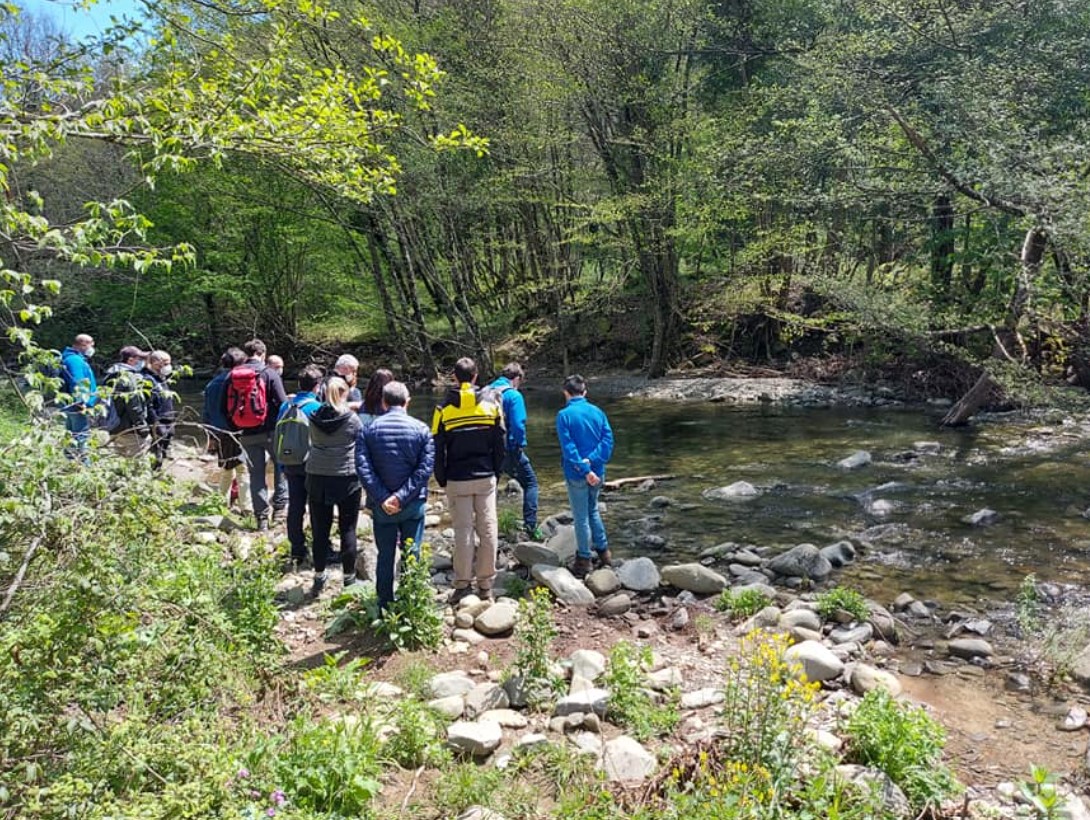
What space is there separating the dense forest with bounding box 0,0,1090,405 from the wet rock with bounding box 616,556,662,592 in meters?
4.67

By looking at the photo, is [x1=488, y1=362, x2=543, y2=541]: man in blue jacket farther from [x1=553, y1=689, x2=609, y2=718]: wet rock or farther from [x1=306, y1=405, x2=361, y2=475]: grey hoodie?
[x1=553, y1=689, x2=609, y2=718]: wet rock

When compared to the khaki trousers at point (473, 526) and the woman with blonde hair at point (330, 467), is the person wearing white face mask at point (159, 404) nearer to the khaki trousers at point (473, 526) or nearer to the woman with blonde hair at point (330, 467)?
the woman with blonde hair at point (330, 467)

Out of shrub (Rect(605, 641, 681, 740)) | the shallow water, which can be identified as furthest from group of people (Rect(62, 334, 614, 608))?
the shallow water

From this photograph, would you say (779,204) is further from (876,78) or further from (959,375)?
(959,375)

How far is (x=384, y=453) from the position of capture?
240 inches

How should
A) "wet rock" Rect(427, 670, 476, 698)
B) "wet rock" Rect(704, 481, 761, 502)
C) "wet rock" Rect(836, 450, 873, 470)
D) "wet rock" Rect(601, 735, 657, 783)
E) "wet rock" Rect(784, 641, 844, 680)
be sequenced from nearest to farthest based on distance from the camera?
"wet rock" Rect(601, 735, 657, 783)
"wet rock" Rect(427, 670, 476, 698)
"wet rock" Rect(784, 641, 844, 680)
"wet rock" Rect(704, 481, 761, 502)
"wet rock" Rect(836, 450, 873, 470)

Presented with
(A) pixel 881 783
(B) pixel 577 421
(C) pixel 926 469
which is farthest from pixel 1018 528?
(A) pixel 881 783

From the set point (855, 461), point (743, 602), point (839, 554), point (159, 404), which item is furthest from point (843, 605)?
Result: point (159, 404)

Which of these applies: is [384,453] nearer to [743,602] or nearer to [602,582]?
[602,582]

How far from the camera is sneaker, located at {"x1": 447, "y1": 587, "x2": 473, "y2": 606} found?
7021mm

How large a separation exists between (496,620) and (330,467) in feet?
7.09

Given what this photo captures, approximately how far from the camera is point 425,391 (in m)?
27.9

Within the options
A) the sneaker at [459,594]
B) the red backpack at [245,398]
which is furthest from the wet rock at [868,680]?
the red backpack at [245,398]

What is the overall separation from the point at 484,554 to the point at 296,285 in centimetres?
2862
